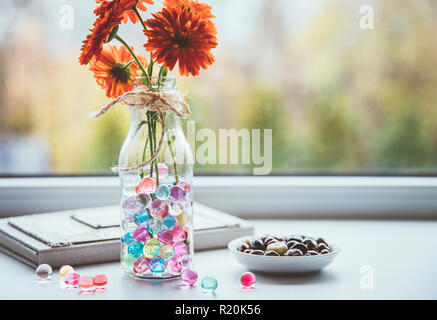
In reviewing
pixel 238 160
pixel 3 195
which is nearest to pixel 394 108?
pixel 238 160

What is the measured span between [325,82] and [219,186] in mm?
423

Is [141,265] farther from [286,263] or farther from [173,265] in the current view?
[286,263]

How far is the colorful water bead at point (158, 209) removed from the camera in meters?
0.81

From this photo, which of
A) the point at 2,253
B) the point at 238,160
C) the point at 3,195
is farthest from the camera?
the point at 238,160

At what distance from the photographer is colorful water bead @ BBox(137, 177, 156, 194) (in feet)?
2.69

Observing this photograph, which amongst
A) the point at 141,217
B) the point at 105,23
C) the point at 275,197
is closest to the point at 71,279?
the point at 141,217

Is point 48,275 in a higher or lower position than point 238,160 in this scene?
lower

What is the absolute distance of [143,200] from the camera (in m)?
0.81

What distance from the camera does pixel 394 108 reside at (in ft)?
5.02

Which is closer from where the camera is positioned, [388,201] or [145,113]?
[145,113]

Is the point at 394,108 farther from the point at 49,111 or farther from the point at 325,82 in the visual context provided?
the point at 49,111

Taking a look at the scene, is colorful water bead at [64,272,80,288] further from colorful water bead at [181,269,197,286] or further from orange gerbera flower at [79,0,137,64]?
orange gerbera flower at [79,0,137,64]

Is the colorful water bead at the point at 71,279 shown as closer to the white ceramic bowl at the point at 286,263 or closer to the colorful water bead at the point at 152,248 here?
the colorful water bead at the point at 152,248

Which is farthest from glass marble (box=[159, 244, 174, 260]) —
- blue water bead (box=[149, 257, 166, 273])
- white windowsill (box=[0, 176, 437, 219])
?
white windowsill (box=[0, 176, 437, 219])
